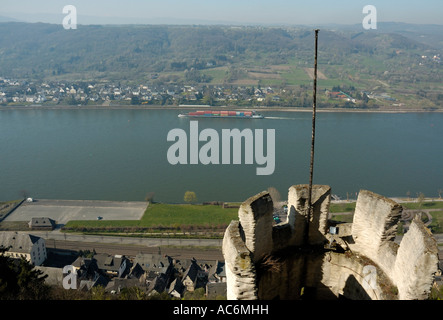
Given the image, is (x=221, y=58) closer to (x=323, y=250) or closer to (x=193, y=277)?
(x=193, y=277)

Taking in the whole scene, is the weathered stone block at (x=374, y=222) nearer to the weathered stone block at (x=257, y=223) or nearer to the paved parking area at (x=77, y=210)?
the weathered stone block at (x=257, y=223)

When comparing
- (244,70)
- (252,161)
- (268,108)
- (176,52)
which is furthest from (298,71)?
(252,161)

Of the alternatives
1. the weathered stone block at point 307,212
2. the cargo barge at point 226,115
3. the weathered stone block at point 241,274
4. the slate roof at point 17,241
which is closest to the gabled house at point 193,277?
the slate roof at point 17,241

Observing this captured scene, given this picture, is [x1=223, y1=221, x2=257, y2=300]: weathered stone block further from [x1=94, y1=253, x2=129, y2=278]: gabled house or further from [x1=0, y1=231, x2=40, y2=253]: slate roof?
[x1=0, y1=231, x2=40, y2=253]: slate roof

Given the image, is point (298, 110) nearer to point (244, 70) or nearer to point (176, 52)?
point (244, 70)

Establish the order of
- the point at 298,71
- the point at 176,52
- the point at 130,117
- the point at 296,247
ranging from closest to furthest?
the point at 296,247 → the point at 130,117 → the point at 298,71 → the point at 176,52
